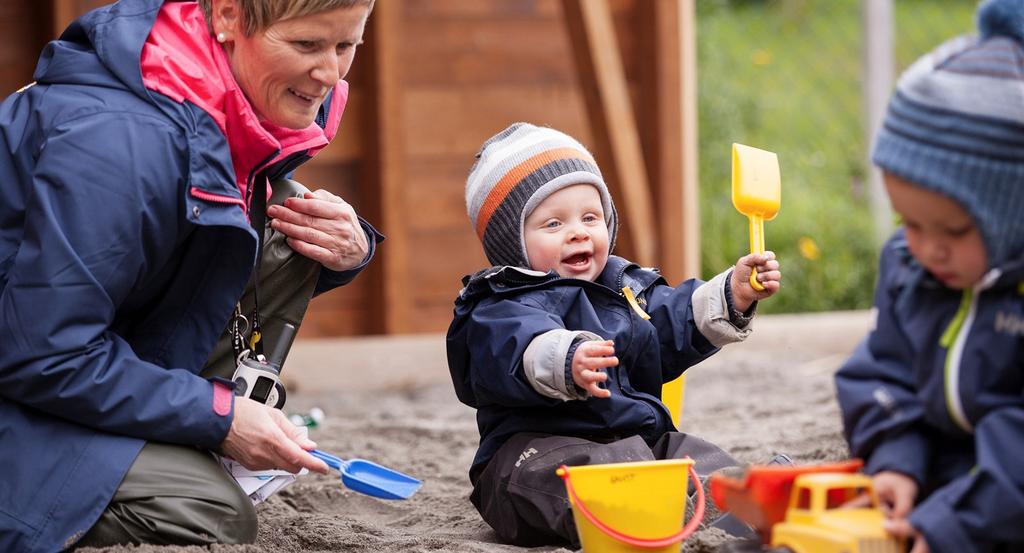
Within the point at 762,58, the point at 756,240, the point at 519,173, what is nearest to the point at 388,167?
the point at 519,173

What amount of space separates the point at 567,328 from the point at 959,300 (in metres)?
0.83

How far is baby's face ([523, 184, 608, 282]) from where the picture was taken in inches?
93.0

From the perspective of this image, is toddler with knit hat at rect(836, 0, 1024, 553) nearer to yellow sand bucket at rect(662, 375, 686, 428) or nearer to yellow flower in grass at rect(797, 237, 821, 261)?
yellow sand bucket at rect(662, 375, 686, 428)

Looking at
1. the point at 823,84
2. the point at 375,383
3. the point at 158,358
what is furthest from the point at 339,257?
the point at 823,84

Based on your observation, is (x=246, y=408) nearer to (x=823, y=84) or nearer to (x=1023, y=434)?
(x=1023, y=434)

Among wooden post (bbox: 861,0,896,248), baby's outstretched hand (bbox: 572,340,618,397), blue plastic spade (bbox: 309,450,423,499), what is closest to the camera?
baby's outstretched hand (bbox: 572,340,618,397)

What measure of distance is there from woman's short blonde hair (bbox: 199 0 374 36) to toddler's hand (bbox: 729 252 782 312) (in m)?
0.79

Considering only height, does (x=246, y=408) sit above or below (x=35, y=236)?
below

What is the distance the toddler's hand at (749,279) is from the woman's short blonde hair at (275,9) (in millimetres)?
787

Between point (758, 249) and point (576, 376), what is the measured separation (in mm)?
461

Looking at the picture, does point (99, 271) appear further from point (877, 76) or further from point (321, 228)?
point (877, 76)

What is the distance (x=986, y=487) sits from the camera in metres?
1.51

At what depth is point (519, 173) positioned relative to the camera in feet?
7.96

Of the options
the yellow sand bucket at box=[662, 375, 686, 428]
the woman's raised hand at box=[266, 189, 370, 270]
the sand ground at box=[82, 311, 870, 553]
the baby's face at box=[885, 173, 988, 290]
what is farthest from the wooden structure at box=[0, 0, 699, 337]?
the baby's face at box=[885, 173, 988, 290]
